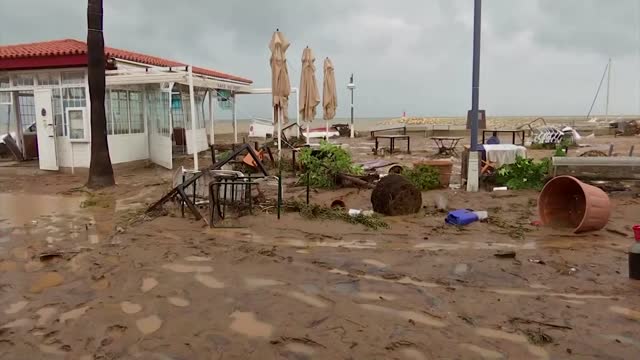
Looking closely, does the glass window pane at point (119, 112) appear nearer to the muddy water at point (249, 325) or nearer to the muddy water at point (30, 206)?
the muddy water at point (30, 206)

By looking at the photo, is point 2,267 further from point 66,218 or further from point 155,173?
point 155,173

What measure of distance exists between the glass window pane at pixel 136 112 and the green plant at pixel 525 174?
10296 mm

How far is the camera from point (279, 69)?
14.7m

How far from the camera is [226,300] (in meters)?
4.49

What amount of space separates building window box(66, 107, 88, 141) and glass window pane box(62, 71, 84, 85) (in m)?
0.69

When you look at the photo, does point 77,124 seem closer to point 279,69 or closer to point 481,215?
point 279,69

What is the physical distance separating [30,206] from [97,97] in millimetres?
2956

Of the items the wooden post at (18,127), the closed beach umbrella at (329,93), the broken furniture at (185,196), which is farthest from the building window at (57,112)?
the closed beach umbrella at (329,93)

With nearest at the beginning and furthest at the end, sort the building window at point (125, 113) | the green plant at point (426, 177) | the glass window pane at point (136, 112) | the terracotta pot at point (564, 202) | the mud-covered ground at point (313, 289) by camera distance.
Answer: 1. the mud-covered ground at point (313, 289)
2. the terracotta pot at point (564, 202)
3. the green plant at point (426, 177)
4. the building window at point (125, 113)
5. the glass window pane at point (136, 112)

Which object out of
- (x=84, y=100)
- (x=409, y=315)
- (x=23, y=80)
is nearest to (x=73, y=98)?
(x=84, y=100)

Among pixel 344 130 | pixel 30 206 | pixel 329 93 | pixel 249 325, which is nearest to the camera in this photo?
pixel 249 325

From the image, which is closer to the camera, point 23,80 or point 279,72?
point 23,80

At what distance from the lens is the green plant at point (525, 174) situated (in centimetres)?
968

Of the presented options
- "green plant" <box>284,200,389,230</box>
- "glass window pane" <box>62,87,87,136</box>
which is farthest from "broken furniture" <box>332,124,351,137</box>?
"green plant" <box>284,200,389,230</box>
